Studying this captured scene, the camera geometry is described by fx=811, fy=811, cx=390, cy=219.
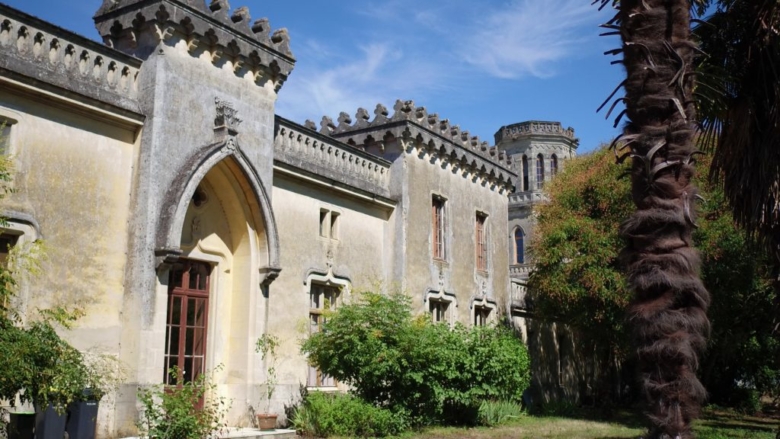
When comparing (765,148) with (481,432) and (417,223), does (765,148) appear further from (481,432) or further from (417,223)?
(417,223)

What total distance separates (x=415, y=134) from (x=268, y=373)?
7.13 m

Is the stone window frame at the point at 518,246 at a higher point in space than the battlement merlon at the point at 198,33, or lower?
higher

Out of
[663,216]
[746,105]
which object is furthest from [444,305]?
[663,216]

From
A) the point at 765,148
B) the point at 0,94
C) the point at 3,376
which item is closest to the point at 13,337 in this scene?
the point at 3,376

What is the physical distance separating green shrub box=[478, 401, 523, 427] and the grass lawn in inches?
9.6

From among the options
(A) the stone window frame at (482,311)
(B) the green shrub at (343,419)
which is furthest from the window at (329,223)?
(A) the stone window frame at (482,311)

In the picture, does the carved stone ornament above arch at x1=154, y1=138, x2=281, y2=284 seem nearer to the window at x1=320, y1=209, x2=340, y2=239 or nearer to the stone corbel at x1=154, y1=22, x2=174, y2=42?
the stone corbel at x1=154, y1=22, x2=174, y2=42

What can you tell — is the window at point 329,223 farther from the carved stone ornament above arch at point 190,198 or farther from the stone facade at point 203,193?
the carved stone ornament above arch at point 190,198

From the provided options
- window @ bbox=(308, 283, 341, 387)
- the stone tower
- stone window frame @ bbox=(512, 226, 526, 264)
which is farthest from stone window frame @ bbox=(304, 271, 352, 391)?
the stone tower

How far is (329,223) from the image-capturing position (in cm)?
1750

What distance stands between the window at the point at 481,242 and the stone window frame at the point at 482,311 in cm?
96

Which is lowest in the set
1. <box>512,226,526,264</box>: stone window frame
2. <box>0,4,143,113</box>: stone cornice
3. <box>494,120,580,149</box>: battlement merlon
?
<box>0,4,143,113</box>: stone cornice

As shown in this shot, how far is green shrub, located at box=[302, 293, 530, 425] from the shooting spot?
571 inches

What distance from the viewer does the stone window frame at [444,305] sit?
65.3 feet
